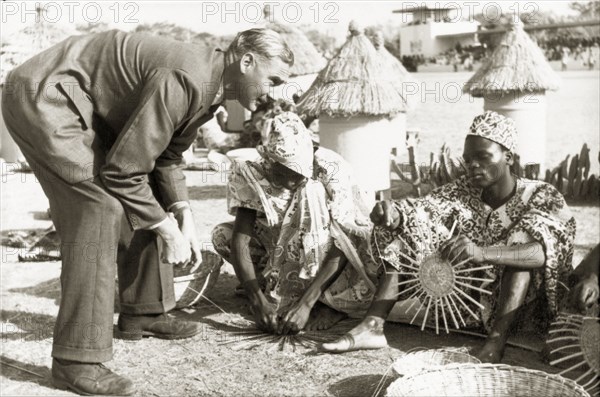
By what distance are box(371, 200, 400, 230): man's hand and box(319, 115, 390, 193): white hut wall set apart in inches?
119

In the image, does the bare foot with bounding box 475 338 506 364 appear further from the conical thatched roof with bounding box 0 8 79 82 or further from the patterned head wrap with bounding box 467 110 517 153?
the conical thatched roof with bounding box 0 8 79 82

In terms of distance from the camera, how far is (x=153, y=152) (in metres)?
3.17

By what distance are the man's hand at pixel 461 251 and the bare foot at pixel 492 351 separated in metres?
0.37

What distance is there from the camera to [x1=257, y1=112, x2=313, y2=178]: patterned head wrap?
3.98 m

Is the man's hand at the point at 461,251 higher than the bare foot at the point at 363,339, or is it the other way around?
the man's hand at the point at 461,251

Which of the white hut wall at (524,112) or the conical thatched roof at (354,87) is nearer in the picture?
the conical thatched roof at (354,87)

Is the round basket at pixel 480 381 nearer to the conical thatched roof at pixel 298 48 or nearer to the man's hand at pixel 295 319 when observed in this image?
the man's hand at pixel 295 319

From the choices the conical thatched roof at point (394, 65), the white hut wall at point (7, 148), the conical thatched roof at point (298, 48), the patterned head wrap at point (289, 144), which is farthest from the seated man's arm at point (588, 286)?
the conical thatched roof at point (298, 48)

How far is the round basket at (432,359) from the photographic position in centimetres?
336

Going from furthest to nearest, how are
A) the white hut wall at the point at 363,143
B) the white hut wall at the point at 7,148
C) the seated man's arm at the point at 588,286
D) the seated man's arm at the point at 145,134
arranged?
1. the white hut wall at the point at 7,148
2. the white hut wall at the point at 363,143
3. the seated man's arm at the point at 145,134
4. the seated man's arm at the point at 588,286

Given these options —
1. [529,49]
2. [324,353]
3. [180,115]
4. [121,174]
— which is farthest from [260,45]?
[529,49]

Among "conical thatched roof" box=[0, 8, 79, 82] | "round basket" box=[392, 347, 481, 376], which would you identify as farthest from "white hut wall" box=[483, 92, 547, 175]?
"conical thatched roof" box=[0, 8, 79, 82]

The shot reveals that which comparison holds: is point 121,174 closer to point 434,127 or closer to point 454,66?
point 434,127

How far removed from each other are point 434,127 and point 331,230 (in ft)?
33.7
